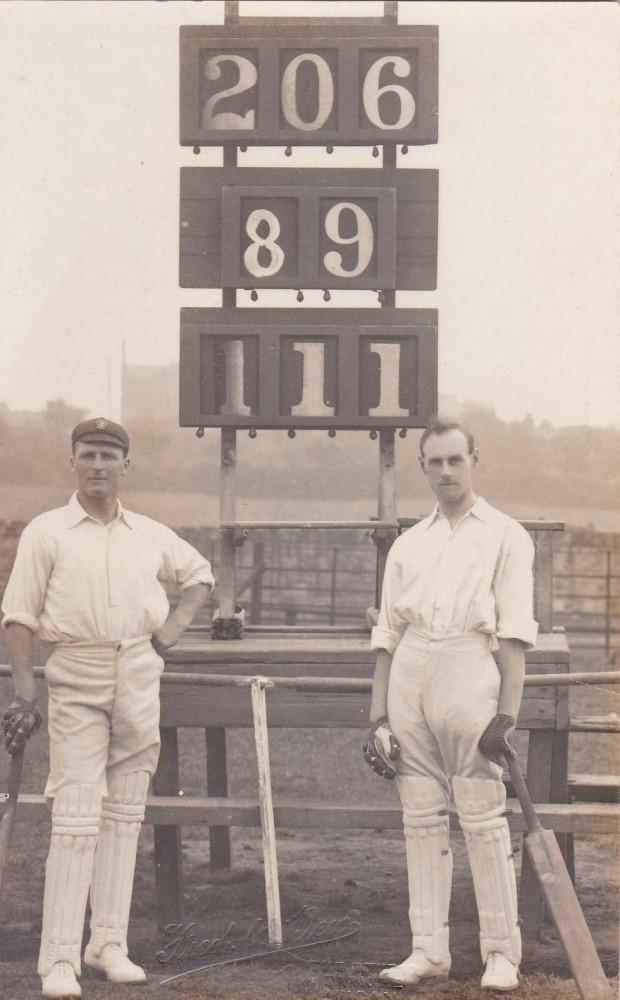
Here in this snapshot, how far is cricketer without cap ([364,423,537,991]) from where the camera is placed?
5.01 metres

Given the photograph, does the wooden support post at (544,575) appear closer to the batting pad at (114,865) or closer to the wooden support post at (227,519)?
the wooden support post at (227,519)

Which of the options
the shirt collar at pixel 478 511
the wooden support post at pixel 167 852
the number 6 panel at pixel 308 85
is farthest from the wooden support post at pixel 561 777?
the number 6 panel at pixel 308 85

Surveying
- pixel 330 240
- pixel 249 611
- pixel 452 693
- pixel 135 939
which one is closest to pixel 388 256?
pixel 330 240

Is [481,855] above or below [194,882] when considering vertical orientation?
above

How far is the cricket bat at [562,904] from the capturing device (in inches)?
194

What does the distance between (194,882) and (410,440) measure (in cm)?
1065

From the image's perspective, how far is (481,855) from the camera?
16.5ft

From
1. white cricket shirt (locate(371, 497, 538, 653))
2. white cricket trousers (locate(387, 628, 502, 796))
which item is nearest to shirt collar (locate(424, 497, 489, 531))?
white cricket shirt (locate(371, 497, 538, 653))

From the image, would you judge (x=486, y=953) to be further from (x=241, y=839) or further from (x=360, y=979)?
(x=241, y=839)

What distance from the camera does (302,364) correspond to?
703cm

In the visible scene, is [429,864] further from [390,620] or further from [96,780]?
[96,780]

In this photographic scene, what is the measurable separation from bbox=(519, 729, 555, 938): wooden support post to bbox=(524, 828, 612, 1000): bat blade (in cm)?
136

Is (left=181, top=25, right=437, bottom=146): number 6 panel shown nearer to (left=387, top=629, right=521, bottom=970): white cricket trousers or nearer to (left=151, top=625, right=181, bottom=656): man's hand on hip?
(left=151, top=625, right=181, bottom=656): man's hand on hip
